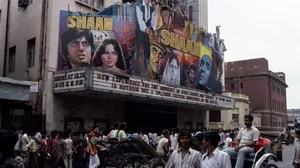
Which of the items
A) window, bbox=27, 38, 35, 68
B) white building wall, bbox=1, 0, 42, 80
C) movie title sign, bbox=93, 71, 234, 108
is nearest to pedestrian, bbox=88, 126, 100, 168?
movie title sign, bbox=93, 71, 234, 108

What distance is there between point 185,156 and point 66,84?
13.6m

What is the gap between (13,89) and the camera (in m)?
16.0

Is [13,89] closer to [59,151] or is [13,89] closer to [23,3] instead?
[59,151]

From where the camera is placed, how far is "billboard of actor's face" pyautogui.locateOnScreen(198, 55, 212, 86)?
88.1 ft

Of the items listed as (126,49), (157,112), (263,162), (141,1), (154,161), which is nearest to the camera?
(263,162)

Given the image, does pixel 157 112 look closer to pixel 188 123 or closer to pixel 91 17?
pixel 188 123

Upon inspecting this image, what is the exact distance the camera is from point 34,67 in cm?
1945

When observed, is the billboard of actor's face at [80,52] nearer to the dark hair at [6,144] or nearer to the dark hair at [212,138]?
the dark hair at [212,138]

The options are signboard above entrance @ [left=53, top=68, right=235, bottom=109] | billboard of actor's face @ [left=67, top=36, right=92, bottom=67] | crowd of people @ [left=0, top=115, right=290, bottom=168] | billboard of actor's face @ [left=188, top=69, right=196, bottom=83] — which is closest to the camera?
crowd of people @ [left=0, top=115, right=290, bottom=168]

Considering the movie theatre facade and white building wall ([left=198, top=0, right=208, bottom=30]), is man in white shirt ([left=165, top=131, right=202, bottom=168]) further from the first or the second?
white building wall ([left=198, top=0, right=208, bottom=30])

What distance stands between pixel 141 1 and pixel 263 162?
15.3m

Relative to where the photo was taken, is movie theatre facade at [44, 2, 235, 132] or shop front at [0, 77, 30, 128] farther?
movie theatre facade at [44, 2, 235, 132]

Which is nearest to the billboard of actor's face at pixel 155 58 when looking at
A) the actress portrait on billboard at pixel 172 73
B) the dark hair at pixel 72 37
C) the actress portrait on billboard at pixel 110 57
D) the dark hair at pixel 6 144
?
the actress portrait on billboard at pixel 172 73

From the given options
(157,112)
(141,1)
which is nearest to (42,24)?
(141,1)
